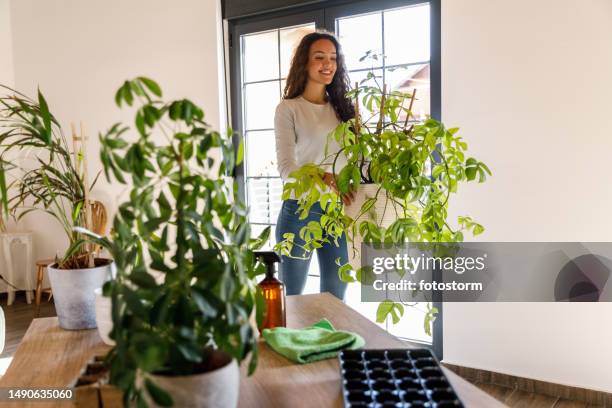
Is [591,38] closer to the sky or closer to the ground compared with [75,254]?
closer to the sky

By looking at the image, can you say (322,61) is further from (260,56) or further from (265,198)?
(265,198)

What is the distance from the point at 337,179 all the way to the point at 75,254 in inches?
30.2

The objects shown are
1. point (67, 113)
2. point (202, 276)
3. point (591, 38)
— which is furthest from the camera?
point (67, 113)

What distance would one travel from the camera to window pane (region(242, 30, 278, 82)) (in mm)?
3912

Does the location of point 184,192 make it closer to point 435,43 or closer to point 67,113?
point 435,43

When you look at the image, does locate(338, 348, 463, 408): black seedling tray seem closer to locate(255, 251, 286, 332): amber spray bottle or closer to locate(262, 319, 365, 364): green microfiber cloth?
locate(262, 319, 365, 364): green microfiber cloth

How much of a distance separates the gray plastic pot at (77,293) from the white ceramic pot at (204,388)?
0.75 meters

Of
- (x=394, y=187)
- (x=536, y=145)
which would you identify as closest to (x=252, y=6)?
(x=536, y=145)

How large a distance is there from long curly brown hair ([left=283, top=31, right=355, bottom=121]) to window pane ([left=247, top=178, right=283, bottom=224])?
4.24 ft

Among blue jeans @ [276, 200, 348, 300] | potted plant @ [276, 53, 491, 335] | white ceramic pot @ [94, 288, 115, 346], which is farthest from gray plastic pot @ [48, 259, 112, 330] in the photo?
blue jeans @ [276, 200, 348, 300]

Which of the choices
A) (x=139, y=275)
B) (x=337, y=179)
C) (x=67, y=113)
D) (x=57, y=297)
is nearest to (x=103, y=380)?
(x=139, y=275)

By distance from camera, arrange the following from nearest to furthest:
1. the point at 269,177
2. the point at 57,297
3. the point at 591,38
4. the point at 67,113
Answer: the point at 57,297 → the point at 591,38 → the point at 269,177 → the point at 67,113

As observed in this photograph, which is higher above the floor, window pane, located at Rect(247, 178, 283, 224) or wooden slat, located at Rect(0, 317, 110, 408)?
window pane, located at Rect(247, 178, 283, 224)

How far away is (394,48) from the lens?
3.32m
